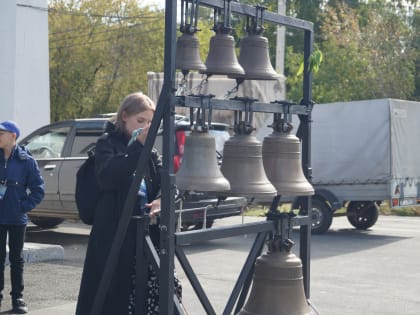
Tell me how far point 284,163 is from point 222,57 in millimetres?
787

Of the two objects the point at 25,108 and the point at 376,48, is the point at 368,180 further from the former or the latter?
the point at 376,48

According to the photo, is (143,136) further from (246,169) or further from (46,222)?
(46,222)

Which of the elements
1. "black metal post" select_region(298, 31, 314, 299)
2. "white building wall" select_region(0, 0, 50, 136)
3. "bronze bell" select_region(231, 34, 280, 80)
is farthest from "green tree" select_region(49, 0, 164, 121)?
"bronze bell" select_region(231, 34, 280, 80)

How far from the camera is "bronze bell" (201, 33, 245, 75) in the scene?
5.07 metres

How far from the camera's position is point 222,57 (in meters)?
5.09

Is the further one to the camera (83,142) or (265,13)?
(83,142)

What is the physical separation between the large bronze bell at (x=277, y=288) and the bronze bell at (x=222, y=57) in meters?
1.17

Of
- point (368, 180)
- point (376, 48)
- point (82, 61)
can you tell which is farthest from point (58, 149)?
point (82, 61)

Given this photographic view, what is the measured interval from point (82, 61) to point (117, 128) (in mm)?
31910

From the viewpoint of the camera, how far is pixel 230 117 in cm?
1973

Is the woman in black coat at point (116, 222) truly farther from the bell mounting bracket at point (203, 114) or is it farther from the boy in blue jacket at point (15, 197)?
the boy in blue jacket at point (15, 197)

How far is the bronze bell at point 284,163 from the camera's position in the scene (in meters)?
5.26

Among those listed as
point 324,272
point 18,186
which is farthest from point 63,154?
point 18,186

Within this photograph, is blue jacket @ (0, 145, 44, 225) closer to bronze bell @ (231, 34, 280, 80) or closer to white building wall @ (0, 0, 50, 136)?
bronze bell @ (231, 34, 280, 80)
